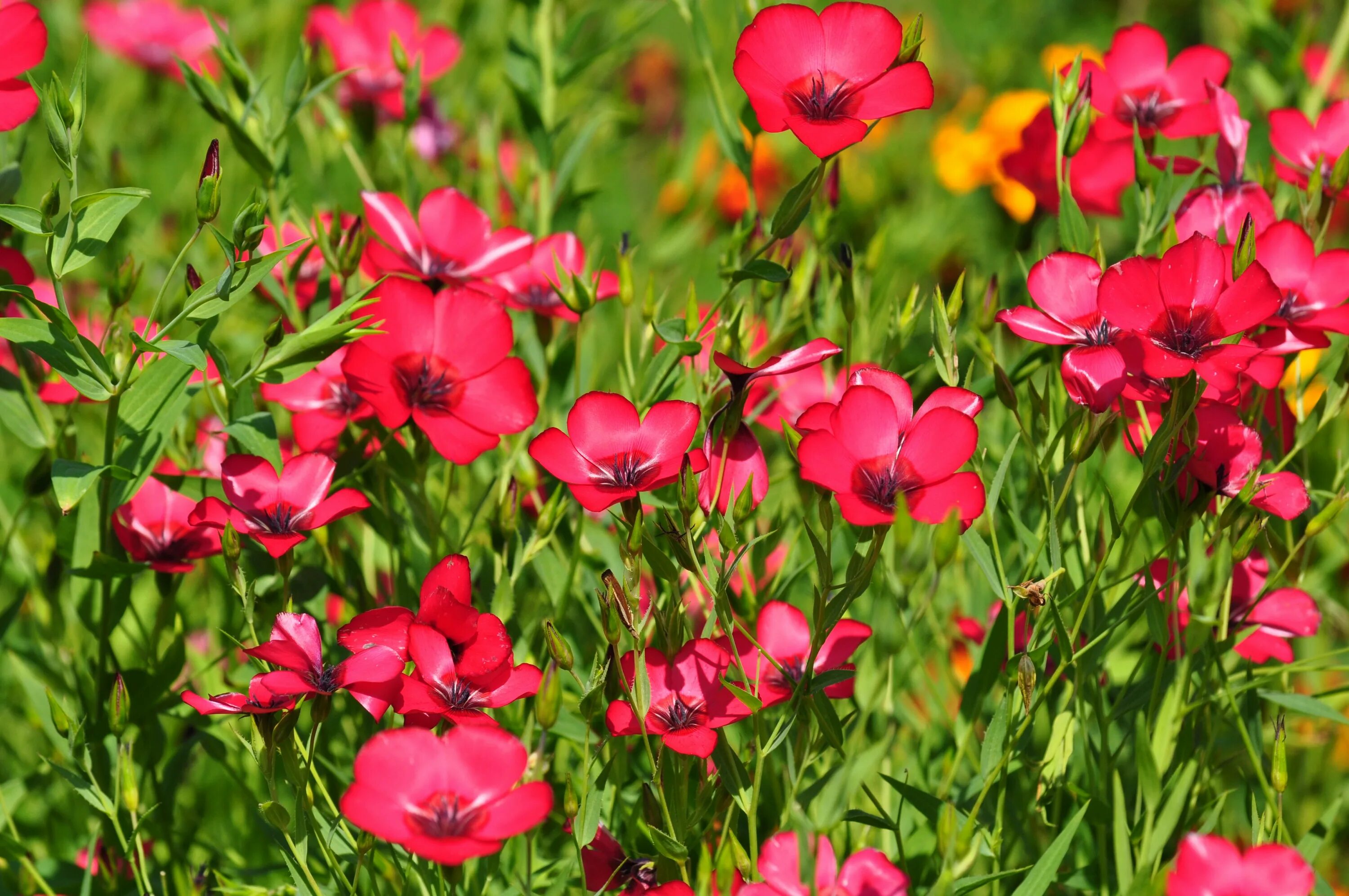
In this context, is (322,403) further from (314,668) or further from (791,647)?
(791,647)

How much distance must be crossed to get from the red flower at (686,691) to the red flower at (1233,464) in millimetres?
327

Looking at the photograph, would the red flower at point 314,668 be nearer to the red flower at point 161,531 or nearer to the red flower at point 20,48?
the red flower at point 161,531

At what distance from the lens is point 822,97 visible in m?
0.83

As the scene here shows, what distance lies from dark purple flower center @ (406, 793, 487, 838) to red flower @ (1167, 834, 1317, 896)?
0.36m

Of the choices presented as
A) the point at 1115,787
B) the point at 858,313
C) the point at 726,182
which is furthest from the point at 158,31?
the point at 1115,787

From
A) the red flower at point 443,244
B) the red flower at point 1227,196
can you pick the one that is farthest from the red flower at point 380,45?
the red flower at point 1227,196

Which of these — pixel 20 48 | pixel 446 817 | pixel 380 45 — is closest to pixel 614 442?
pixel 446 817

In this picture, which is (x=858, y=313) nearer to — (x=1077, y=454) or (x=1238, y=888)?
(x=1077, y=454)

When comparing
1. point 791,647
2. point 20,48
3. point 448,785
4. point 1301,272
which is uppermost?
point 20,48

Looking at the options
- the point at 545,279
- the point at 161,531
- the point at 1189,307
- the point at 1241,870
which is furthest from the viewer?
the point at 545,279

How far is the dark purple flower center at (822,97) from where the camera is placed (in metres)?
0.81

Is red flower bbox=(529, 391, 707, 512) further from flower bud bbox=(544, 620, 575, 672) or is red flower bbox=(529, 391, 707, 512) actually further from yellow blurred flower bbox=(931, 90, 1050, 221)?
yellow blurred flower bbox=(931, 90, 1050, 221)

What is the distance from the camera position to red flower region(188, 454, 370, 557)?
77 centimetres

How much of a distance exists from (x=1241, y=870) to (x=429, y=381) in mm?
594
